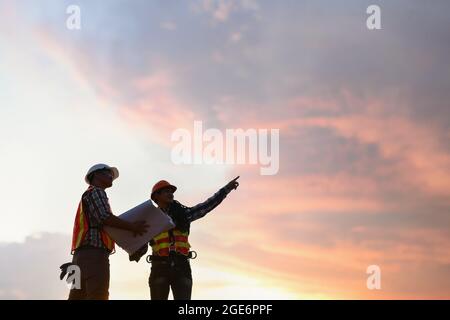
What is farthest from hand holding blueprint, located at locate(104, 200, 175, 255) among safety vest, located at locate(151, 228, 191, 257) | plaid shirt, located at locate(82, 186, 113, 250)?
safety vest, located at locate(151, 228, 191, 257)

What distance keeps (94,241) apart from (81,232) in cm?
25

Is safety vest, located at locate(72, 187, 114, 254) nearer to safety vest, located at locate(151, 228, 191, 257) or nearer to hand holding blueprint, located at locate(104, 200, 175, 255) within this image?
hand holding blueprint, located at locate(104, 200, 175, 255)

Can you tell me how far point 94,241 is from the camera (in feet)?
28.4

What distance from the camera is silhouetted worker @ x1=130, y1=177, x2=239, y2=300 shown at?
1021 centimetres

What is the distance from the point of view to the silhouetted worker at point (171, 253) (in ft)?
33.5

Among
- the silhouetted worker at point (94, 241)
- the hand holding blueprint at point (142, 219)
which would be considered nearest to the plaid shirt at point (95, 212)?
the silhouetted worker at point (94, 241)

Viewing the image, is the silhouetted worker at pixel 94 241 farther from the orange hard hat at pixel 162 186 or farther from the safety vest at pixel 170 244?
the orange hard hat at pixel 162 186

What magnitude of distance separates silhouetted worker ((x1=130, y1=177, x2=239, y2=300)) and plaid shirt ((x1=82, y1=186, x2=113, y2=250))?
1.17 metres

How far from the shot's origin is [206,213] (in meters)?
11.3

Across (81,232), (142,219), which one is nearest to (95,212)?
(81,232)
